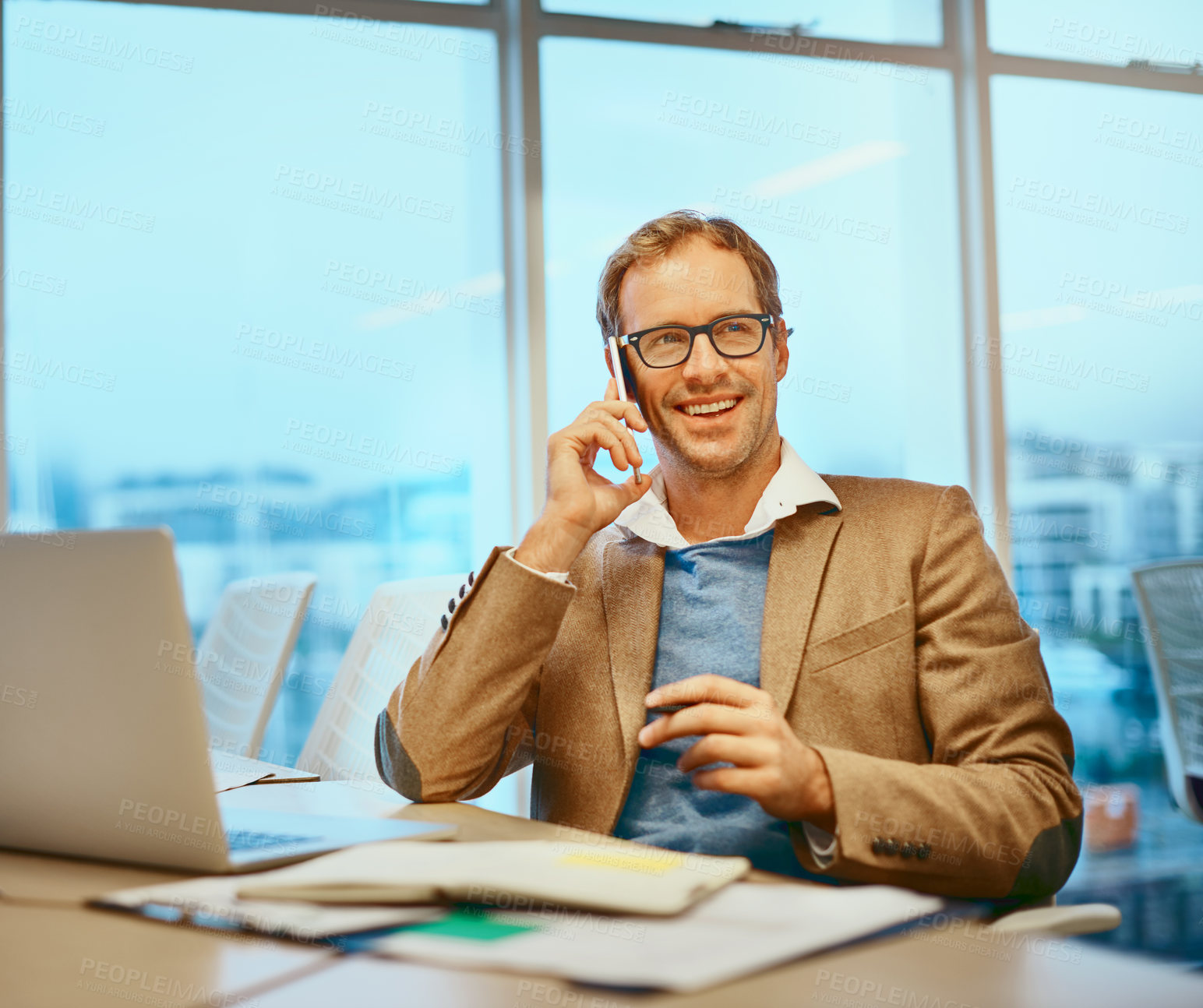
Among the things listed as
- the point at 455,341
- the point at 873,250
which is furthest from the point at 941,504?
the point at 873,250

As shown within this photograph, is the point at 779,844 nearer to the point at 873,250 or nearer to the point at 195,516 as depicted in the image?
the point at 195,516

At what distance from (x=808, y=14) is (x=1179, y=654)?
2.55m

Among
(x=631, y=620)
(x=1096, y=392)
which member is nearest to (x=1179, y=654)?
(x=631, y=620)

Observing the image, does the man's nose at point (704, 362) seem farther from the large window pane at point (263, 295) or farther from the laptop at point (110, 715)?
the large window pane at point (263, 295)

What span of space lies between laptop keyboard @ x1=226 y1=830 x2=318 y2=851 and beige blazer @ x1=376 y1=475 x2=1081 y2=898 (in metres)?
0.43

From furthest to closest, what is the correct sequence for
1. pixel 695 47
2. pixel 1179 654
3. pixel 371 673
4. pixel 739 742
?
pixel 695 47
pixel 1179 654
pixel 371 673
pixel 739 742

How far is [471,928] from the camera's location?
708 millimetres

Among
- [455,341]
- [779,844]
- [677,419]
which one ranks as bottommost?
[779,844]

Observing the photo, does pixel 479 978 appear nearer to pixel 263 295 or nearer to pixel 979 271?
pixel 263 295

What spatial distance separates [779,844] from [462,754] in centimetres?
44

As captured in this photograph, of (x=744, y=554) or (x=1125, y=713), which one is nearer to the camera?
(x=744, y=554)

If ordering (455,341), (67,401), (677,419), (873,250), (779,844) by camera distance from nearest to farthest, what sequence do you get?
(779,844), (677,419), (67,401), (455,341), (873,250)

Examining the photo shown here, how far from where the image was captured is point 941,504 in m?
1.57

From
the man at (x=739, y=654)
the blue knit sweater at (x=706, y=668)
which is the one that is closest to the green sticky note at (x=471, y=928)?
the man at (x=739, y=654)
